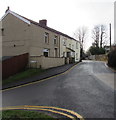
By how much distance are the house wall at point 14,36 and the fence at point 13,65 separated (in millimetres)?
1643

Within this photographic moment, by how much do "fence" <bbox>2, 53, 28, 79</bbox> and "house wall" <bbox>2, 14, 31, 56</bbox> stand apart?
1643mm

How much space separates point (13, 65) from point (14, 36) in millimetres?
5339

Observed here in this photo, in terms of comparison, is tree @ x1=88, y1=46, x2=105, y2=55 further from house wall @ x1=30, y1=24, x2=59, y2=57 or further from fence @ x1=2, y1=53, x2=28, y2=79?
→ fence @ x1=2, y1=53, x2=28, y2=79

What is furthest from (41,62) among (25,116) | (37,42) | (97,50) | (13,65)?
(97,50)

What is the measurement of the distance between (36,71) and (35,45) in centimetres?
473

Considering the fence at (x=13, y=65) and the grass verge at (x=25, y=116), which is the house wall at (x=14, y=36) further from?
the grass verge at (x=25, y=116)

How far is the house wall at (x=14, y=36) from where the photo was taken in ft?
54.1

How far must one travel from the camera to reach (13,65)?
14.1 metres

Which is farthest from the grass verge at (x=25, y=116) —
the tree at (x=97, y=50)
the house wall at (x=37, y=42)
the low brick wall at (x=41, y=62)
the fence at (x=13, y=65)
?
the tree at (x=97, y=50)

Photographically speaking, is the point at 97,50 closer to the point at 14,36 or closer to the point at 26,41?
the point at 26,41

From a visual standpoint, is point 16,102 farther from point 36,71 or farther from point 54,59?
point 54,59

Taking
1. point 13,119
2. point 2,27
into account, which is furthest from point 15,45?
point 13,119

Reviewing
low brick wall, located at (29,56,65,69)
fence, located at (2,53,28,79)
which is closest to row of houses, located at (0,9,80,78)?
low brick wall, located at (29,56,65,69)

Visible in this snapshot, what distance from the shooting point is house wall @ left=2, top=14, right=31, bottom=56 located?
54.1ft
